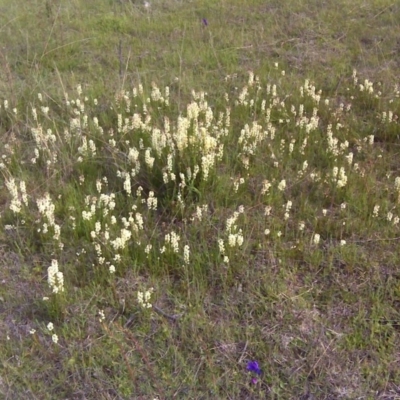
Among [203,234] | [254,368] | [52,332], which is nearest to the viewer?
[254,368]

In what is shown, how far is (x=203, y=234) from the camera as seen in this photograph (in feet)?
10.3

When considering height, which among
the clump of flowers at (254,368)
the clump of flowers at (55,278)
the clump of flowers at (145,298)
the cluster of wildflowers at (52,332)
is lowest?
the clump of flowers at (254,368)

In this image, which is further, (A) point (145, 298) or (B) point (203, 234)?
(B) point (203, 234)

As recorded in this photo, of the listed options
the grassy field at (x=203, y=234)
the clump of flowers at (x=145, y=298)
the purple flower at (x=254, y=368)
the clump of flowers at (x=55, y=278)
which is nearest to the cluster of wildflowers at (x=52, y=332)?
the grassy field at (x=203, y=234)

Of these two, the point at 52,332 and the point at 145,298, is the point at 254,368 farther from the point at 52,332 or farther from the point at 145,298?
the point at 52,332

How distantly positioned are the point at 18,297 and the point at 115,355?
0.74 meters

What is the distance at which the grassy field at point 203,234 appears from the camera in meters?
2.43

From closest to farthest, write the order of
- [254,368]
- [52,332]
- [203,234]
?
1. [254,368]
2. [52,332]
3. [203,234]

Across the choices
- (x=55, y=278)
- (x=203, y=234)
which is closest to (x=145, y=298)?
(x=55, y=278)

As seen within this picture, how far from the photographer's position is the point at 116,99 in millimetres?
4531

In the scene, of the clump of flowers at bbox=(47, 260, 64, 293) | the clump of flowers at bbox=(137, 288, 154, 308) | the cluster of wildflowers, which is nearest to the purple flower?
the clump of flowers at bbox=(137, 288, 154, 308)

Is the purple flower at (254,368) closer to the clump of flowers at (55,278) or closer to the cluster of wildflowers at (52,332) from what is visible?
the cluster of wildflowers at (52,332)

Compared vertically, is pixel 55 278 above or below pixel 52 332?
above

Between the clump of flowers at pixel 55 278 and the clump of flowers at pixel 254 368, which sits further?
the clump of flowers at pixel 55 278
